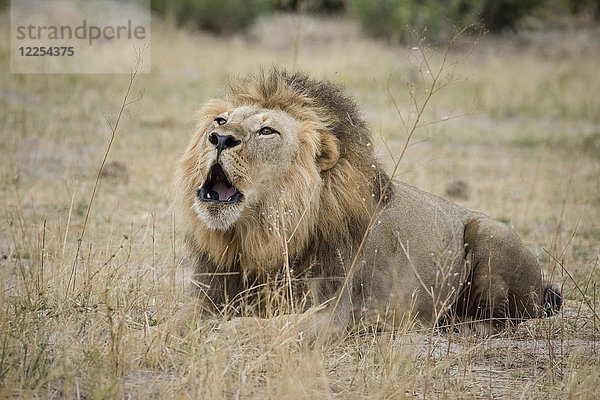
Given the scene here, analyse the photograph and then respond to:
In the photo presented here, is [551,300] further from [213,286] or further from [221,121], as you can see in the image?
[221,121]

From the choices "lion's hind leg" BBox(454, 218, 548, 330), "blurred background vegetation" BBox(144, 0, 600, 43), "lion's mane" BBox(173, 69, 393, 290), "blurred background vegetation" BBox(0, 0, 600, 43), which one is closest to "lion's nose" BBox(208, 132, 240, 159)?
"lion's mane" BBox(173, 69, 393, 290)

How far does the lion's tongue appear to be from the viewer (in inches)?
198

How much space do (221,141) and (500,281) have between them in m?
2.00

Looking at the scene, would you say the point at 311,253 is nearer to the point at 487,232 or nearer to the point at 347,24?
the point at 487,232

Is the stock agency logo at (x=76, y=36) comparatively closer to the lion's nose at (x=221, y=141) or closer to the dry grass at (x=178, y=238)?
the dry grass at (x=178, y=238)

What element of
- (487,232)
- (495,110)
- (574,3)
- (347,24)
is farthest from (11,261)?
(574,3)

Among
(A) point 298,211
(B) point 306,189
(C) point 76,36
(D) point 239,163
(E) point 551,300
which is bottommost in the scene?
(E) point 551,300

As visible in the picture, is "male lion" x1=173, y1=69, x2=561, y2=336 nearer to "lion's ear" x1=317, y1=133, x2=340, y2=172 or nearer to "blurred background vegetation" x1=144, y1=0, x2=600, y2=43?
"lion's ear" x1=317, y1=133, x2=340, y2=172

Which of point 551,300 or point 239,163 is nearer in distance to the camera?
point 239,163

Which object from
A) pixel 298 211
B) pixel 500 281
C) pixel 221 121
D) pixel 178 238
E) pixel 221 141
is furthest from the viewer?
pixel 178 238

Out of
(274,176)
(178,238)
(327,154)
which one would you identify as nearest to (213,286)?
(274,176)

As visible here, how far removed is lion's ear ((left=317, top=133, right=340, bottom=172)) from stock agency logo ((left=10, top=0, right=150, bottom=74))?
6785mm

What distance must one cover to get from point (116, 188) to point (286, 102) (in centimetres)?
394

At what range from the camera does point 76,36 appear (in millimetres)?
15812
